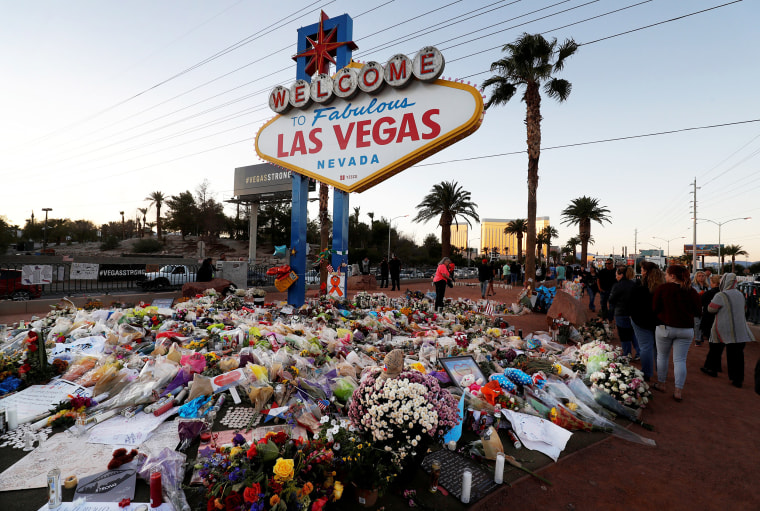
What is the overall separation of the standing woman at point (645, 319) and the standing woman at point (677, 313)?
469 mm

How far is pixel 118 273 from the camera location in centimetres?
1866

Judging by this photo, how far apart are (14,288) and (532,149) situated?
2210cm

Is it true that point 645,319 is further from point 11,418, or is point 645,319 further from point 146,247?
point 146,247

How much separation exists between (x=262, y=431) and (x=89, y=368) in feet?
10.8

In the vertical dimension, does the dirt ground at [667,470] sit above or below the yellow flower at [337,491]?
below

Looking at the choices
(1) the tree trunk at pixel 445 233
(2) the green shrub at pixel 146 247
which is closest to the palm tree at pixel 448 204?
(1) the tree trunk at pixel 445 233

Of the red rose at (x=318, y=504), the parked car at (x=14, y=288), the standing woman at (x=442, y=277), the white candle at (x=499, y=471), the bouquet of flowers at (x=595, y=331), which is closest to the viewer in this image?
the red rose at (x=318, y=504)

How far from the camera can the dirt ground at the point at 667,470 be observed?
3168mm

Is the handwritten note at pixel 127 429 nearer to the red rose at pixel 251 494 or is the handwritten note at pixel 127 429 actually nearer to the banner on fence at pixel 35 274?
the red rose at pixel 251 494

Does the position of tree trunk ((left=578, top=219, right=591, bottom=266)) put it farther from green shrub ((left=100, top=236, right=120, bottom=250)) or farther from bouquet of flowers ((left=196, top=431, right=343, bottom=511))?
green shrub ((left=100, top=236, right=120, bottom=250))

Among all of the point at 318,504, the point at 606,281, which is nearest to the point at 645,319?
the point at 318,504

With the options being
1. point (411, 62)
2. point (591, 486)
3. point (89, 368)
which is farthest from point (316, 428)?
point (411, 62)

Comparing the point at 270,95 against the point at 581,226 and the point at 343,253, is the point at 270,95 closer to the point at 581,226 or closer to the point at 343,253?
the point at 343,253

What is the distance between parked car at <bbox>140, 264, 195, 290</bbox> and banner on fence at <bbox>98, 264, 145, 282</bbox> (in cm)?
67
